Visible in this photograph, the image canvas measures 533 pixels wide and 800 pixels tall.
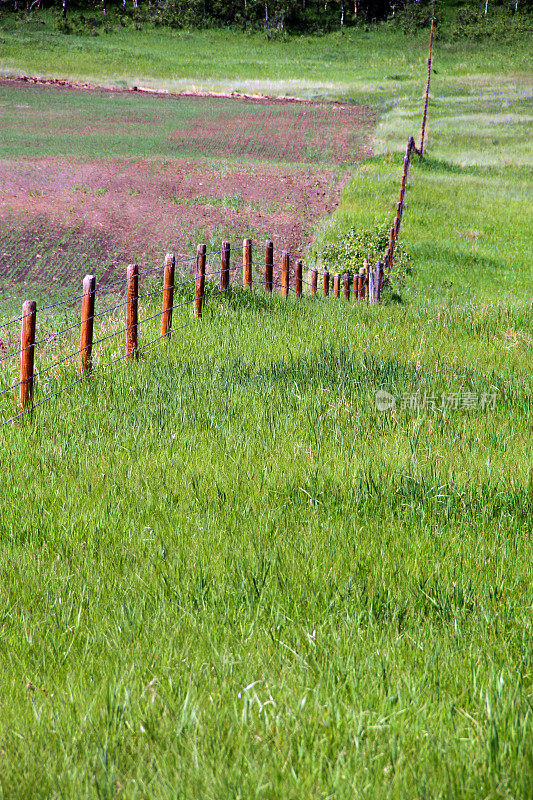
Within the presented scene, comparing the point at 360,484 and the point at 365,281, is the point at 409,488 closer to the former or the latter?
the point at 360,484

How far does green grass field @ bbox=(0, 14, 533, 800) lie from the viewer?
240 centimetres

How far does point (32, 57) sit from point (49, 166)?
38.8m

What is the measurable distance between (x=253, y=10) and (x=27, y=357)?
10364 cm

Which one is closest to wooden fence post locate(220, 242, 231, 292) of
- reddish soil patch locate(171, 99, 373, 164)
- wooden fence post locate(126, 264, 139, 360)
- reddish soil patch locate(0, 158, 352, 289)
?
wooden fence post locate(126, 264, 139, 360)

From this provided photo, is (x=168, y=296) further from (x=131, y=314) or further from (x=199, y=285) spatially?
(x=131, y=314)

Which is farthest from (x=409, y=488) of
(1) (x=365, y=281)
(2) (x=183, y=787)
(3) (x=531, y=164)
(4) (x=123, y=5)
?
(4) (x=123, y=5)

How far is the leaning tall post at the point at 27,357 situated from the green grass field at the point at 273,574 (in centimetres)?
24

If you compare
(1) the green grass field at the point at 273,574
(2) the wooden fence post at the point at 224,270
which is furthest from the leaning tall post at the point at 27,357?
(2) the wooden fence post at the point at 224,270

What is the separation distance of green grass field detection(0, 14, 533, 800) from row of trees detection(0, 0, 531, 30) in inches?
3702

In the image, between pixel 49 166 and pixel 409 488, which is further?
pixel 49 166

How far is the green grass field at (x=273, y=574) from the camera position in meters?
2.40

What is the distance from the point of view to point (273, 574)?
3.67 m

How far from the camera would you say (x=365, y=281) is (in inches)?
730

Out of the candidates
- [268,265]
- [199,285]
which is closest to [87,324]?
[199,285]
